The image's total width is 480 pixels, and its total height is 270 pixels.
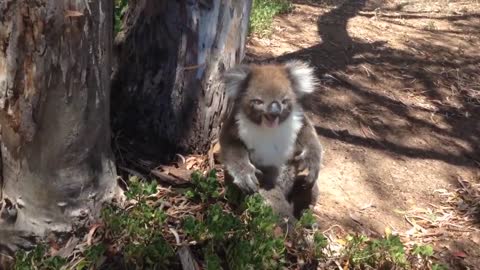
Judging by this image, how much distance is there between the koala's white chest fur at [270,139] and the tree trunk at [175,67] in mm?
467

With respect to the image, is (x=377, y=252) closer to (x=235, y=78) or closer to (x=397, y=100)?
(x=235, y=78)

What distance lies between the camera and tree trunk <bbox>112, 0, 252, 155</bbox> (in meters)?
3.47

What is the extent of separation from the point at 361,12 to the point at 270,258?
199 inches

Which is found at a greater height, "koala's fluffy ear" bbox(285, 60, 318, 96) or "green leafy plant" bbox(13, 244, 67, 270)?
"koala's fluffy ear" bbox(285, 60, 318, 96)

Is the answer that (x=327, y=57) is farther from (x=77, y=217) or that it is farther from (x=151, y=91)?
(x=77, y=217)

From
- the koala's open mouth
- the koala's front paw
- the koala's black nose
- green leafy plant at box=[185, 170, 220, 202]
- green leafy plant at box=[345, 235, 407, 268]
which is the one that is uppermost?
the koala's black nose

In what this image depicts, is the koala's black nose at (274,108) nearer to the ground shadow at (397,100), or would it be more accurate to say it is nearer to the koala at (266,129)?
Result: the koala at (266,129)

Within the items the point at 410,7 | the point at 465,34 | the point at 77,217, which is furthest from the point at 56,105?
the point at 410,7

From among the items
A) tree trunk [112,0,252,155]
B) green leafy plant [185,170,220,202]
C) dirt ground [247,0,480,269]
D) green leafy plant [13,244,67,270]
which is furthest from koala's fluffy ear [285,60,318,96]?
green leafy plant [13,244,67,270]

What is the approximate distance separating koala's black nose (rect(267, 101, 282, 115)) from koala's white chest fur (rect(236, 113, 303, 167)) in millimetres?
144

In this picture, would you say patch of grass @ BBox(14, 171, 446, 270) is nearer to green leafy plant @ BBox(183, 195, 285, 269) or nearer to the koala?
green leafy plant @ BBox(183, 195, 285, 269)

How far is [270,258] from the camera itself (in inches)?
115

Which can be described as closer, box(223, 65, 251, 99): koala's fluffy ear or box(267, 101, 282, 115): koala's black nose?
box(267, 101, 282, 115): koala's black nose

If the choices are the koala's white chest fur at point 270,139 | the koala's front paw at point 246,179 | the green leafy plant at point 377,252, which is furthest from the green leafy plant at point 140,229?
the green leafy plant at point 377,252
